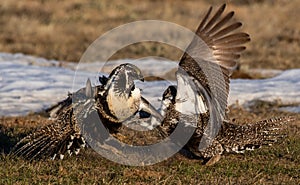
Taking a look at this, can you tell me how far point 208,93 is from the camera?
299 inches

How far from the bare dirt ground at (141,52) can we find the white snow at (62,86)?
699 mm

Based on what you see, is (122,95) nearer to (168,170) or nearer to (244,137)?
(168,170)

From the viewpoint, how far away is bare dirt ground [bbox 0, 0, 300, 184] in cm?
743

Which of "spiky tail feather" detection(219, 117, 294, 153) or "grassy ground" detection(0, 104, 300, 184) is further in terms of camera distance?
"spiky tail feather" detection(219, 117, 294, 153)

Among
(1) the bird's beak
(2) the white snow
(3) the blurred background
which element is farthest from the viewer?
(3) the blurred background

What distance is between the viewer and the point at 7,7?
90.3 ft

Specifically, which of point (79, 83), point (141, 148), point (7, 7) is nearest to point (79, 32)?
point (7, 7)

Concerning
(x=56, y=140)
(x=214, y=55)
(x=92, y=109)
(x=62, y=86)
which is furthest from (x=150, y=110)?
(x=62, y=86)

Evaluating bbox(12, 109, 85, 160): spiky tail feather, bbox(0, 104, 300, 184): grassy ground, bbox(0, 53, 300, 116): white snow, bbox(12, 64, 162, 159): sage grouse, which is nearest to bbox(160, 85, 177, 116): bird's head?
bbox(12, 64, 162, 159): sage grouse

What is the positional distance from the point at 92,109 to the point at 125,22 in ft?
60.0

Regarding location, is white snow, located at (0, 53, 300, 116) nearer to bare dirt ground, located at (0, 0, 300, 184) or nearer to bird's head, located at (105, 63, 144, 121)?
bare dirt ground, located at (0, 0, 300, 184)

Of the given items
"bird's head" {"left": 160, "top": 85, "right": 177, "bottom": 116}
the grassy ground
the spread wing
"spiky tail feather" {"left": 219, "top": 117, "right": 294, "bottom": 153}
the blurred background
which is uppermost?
the spread wing

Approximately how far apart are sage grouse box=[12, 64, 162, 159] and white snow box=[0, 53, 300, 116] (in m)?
3.86

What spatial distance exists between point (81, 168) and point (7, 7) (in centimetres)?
2082
